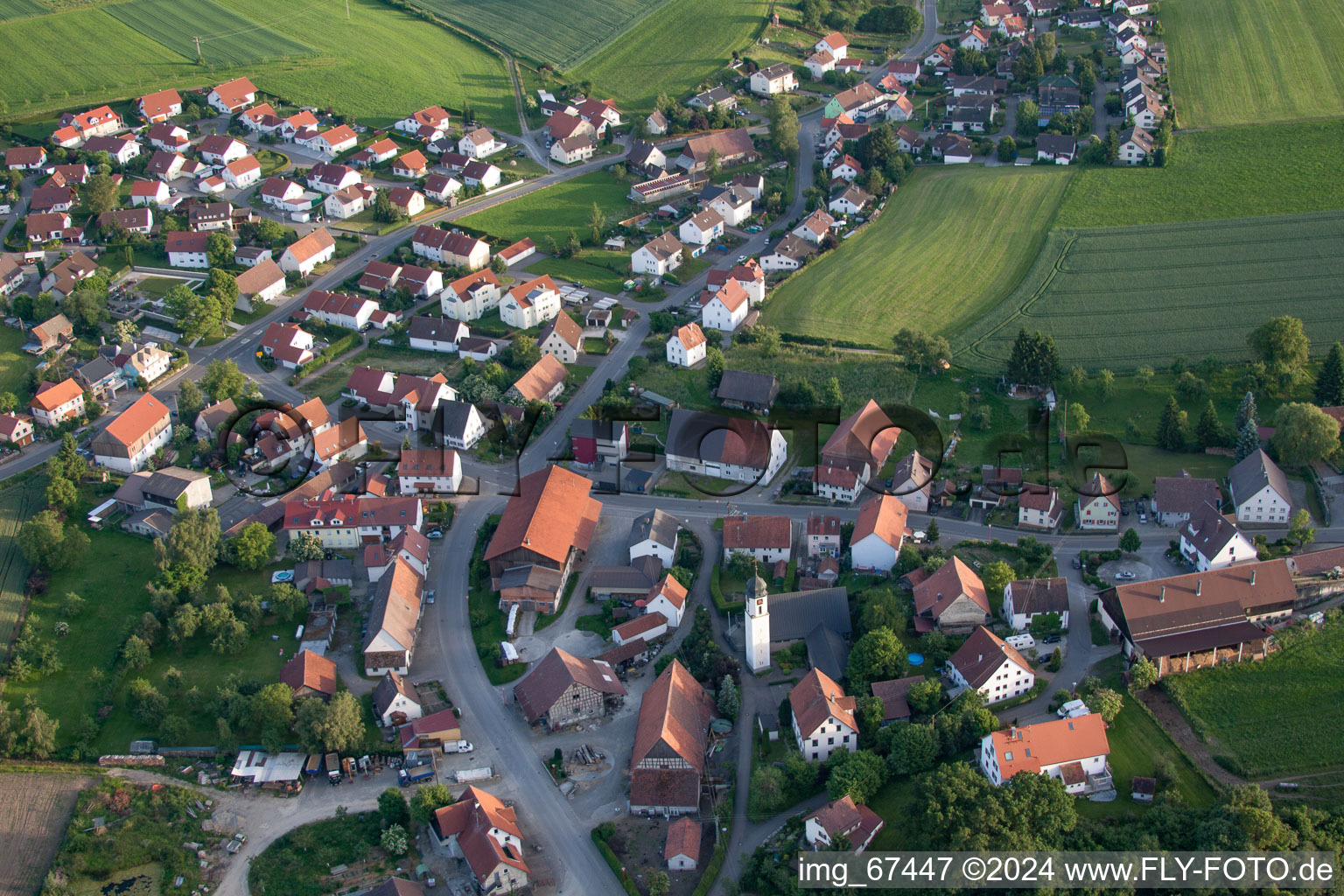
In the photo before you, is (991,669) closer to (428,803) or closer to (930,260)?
(428,803)

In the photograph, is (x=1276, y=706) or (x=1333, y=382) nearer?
(x=1276, y=706)

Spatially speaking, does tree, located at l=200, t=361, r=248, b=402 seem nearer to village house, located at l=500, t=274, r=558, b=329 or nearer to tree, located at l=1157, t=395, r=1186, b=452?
village house, located at l=500, t=274, r=558, b=329

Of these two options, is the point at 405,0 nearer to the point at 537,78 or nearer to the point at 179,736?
the point at 537,78

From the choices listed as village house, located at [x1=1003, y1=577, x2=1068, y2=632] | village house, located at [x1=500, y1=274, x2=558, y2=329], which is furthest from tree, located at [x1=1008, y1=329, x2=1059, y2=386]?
village house, located at [x1=500, y1=274, x2=558, y2=329]

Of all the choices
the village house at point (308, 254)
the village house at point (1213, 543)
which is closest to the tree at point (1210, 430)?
the village house at point (1213, 543)

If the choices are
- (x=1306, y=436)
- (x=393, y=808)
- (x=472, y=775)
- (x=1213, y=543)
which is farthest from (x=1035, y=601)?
(x=393, y=808)
